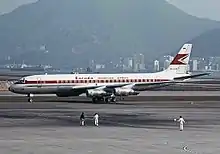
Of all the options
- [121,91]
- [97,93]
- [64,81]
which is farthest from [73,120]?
[64,81]

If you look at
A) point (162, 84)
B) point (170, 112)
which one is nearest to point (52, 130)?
point (170, 112)

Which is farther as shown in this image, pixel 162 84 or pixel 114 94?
pixel 162 84

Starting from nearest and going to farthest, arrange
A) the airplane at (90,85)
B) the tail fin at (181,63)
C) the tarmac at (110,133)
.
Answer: the tarmac at (110,133) < the airplane at (90,85) < the tail fin at (181,63)

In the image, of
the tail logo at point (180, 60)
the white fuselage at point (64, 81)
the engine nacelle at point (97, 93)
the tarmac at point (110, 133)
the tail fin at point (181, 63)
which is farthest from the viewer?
the tail logo at point (180, 60)

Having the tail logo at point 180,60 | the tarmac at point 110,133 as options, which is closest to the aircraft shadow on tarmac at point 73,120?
the tarmac at point 110,133

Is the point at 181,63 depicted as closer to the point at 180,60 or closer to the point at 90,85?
the point at 180,60

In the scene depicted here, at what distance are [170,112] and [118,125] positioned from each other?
48.9 feet

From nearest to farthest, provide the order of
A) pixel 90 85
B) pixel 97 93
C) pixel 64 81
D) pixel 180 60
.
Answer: pixel 97 93 → pixel 64 81 → pixel 90 85 → pixel 180 60

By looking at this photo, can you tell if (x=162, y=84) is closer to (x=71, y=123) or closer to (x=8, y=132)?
(x=71, y=123)

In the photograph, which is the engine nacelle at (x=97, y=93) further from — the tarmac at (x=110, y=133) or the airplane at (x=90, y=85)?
the tarmac at (x=110, y=133)

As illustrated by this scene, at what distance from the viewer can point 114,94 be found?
7875 centimetres

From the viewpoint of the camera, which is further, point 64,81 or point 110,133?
point 64,81

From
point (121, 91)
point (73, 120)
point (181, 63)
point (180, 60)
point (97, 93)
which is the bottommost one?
point (73, 120)

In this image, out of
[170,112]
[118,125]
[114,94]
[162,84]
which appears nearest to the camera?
[118,125]
